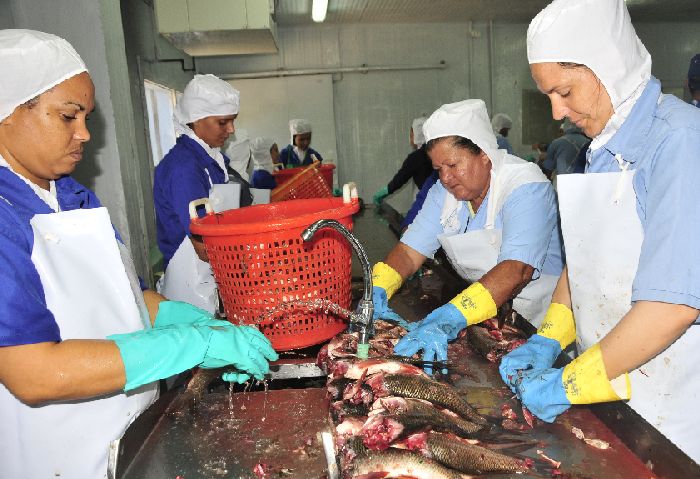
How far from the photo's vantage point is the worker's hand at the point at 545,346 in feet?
6.25

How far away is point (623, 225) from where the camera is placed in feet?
5.66

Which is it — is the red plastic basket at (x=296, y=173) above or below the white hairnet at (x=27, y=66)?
below

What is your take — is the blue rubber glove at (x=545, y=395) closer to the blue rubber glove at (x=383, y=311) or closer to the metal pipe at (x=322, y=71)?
the blue rubber glove at (x=383, y=311)

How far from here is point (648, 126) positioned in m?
1.66

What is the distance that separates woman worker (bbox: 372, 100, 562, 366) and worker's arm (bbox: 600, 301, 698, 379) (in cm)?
68

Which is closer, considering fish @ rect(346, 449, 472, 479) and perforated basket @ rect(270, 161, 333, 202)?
fish @ rect(346, 449, 472, 479)

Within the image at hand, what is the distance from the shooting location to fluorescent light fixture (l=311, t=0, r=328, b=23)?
8.14 m

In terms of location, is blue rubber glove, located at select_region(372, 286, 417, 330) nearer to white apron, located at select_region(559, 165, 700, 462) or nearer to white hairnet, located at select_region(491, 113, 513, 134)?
white apron, located at select_region(559, 165, 700, 462)

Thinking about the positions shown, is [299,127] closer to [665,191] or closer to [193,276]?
[193,276]

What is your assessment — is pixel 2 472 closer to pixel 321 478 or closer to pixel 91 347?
pixel 91 347

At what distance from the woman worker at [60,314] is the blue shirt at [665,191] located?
1.29 meters

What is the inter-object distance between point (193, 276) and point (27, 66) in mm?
1998

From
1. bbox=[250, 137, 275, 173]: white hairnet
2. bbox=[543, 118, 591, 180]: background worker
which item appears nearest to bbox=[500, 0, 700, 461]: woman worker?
bbox=[543, 118, 591, 180]: background worker

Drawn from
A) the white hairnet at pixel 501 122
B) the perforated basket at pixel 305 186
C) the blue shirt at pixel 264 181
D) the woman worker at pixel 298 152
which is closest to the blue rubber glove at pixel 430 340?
the perforated basket at pixel 305 186
